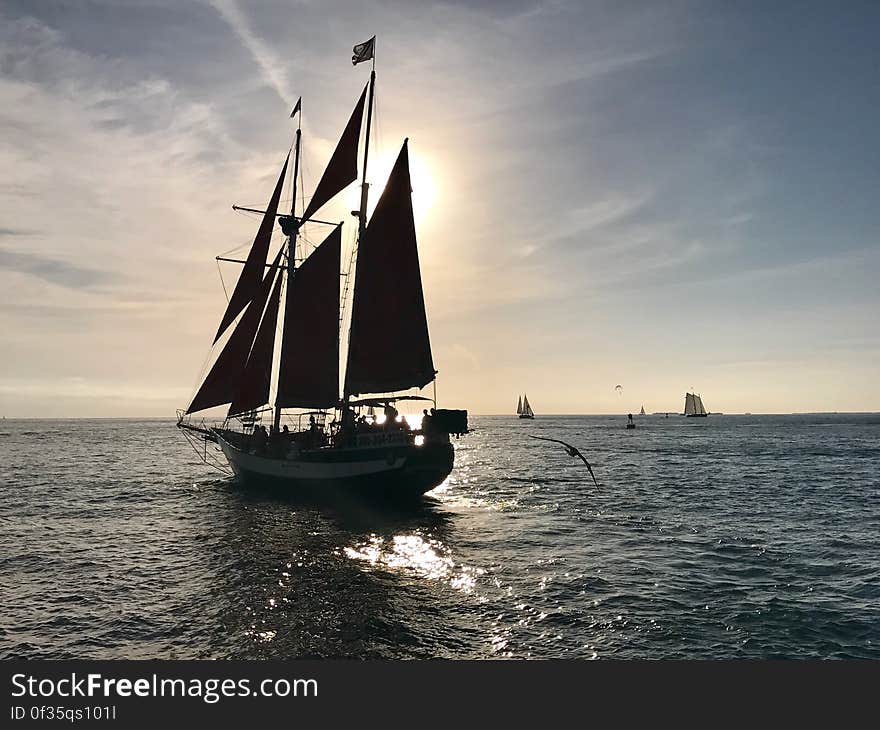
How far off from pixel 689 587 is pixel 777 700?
8418 millimetres

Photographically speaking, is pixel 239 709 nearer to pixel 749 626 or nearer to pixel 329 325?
pixel 749 626

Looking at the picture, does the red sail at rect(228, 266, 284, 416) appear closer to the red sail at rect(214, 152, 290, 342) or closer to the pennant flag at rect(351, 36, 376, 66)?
the red sail at rect(214, 152, 290, 342)

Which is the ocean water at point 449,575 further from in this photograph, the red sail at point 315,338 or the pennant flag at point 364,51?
the pennant flag at point 364,51

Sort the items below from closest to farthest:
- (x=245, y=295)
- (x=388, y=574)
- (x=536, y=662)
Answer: (x=536, y=662)
(x=388, y=574)
(x=245, y=295)

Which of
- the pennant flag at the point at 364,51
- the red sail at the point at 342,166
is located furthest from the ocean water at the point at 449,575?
the pennant flag at the point at 364,51

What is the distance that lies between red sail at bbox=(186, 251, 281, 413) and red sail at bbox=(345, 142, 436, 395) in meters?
11.1

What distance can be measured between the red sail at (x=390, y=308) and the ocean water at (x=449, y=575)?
906 cm

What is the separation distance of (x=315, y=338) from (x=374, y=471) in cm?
1306

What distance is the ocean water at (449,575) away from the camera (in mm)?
14594

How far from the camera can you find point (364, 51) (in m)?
46.1

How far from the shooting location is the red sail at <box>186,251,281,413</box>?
45375mm

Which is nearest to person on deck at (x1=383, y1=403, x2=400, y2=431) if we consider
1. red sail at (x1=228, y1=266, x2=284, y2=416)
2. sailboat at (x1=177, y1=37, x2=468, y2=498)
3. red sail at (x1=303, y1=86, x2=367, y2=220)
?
sailboat at (x1=177, y1=37, x2=468, y2=498)

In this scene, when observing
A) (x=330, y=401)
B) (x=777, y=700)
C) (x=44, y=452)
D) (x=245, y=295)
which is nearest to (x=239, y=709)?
(x=777, y=700)

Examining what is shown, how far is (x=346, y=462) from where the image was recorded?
115ft
